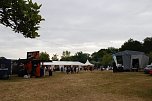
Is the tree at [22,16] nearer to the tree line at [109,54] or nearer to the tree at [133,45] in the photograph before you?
the tree line at [109,54]

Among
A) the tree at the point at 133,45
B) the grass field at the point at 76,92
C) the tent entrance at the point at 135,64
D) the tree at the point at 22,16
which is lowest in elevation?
the grass field at the point at 76,92

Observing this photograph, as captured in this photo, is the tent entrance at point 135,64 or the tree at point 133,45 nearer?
the tent entrance at point 135,64

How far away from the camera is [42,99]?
17.9 m

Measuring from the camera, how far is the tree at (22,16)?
24047 millimetres

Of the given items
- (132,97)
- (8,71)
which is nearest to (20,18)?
(132,97)

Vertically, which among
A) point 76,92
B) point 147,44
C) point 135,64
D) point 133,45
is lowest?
point 76,92

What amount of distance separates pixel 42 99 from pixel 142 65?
4242cm

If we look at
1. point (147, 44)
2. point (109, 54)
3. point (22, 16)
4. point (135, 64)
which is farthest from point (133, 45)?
point (22, 16)

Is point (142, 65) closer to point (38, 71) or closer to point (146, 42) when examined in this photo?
point (38, 71)

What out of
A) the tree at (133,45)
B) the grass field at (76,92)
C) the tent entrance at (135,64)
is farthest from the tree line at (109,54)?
the grass field at (76,92)

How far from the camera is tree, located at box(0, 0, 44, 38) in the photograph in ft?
78.9

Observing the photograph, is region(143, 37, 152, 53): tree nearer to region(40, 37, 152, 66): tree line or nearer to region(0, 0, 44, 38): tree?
region(40, 37, 152, 66): tree line

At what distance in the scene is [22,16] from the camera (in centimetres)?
2425

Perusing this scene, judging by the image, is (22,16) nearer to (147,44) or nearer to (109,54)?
(147,44)
